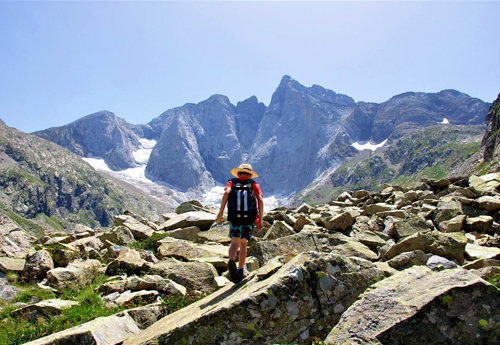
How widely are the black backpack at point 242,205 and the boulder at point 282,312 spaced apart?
2967 mm

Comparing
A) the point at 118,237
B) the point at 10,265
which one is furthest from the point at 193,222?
the point at 10,265

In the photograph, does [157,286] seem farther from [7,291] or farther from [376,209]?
[376,209]

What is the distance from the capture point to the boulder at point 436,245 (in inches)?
375

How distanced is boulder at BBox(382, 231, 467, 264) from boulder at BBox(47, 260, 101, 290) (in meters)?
10.5

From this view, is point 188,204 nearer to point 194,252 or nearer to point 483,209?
point 194,252

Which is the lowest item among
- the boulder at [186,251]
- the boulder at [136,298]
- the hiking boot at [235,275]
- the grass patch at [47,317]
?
the grass patch at [47,317]

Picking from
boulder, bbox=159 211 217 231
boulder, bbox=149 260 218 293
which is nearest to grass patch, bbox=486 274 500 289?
boulder, bbox=149 260 218 293

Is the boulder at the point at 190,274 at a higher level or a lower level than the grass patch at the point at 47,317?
higher

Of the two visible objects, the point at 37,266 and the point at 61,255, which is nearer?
the point at 37,266

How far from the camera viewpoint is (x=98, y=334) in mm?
5789

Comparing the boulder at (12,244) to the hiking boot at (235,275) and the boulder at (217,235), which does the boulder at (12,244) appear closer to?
the boulder at (217,235)

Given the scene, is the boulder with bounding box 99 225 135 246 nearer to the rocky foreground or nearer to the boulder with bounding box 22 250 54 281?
the rocky foreground

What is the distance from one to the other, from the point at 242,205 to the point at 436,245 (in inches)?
264

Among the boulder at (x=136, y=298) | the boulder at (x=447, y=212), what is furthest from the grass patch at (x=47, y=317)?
the boulder at (x=447, y=212)
